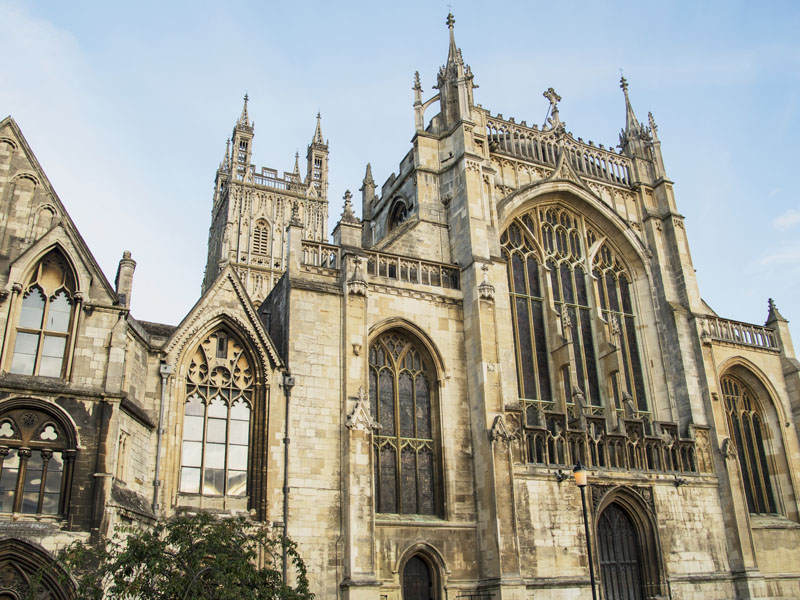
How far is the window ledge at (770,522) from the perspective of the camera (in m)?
25.2

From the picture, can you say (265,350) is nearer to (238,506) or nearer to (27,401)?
(238,506)

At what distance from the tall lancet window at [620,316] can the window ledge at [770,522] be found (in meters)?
5.05

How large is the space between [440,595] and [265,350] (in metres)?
7.76

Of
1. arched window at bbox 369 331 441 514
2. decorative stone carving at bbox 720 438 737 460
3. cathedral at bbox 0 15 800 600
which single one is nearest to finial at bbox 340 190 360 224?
cathedral at bbox 0 15 800 600

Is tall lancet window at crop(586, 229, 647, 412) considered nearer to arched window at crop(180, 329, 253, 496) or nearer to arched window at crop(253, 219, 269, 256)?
arched window at crop(180, 329, 253, 496)

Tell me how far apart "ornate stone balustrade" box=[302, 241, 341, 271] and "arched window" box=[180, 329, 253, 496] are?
3397mm

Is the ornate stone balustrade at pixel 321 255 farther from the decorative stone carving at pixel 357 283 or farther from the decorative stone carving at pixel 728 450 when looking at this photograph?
the decorative stone carving at pixel 728 450

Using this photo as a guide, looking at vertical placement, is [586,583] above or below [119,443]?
below

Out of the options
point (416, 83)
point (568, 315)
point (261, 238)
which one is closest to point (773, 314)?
point (568, 315)

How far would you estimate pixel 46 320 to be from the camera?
53.2 feet

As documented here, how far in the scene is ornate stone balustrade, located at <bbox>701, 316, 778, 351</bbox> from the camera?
27.3m

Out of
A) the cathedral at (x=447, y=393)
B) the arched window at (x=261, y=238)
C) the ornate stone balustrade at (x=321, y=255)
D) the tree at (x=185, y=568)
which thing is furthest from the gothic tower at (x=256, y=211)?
the tree at (x=185, y=568)

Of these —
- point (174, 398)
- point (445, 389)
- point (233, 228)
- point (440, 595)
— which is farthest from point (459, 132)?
point (233, 228)

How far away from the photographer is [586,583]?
20.8m
